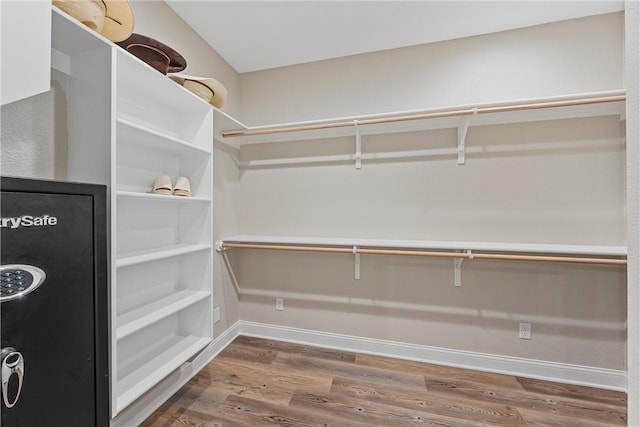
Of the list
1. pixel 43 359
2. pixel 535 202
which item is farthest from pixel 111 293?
pixel 535 202

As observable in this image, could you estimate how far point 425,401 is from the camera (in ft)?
5.68

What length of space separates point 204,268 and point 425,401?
1630 millimetres

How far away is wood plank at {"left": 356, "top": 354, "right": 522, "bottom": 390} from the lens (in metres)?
1.92

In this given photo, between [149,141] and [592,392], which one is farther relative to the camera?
[592,392]

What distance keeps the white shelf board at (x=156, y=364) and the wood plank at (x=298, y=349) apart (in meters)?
0.75

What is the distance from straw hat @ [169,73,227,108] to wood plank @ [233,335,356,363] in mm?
1974

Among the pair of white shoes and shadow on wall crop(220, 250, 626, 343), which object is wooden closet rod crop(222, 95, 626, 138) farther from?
shadow on wall crop(220, 250, 626, 343)

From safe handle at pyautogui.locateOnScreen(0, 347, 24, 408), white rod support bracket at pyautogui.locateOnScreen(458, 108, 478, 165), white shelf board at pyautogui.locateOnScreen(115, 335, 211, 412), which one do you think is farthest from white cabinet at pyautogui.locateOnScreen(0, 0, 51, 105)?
white rod support bracket at pyautogui.locateOnScreen(458, 108, 478, 165)

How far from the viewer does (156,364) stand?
1514mm

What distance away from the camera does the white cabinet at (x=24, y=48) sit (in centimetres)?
68

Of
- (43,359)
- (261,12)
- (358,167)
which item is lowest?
(43,359)

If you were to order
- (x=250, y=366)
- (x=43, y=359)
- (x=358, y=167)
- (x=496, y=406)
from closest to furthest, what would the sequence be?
(x=43, y=359) → (x=496, y=406) → (x=250, y=366) → (x=358, y=167)

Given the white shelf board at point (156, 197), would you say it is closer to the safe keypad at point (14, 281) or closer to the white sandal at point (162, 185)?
the white sandal at point (162, 185)

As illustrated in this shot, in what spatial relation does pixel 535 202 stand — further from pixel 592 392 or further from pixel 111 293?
pixel 111 293
